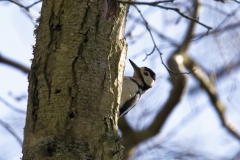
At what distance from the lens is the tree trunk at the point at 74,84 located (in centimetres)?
204

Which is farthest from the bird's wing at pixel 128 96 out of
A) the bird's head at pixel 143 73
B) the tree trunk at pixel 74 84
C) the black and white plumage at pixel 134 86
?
the tree trunk at pixel 74 84

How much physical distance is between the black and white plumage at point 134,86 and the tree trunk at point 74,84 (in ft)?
4.84

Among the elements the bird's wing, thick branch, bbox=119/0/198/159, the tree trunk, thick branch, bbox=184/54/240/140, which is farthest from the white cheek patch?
the tree trunk

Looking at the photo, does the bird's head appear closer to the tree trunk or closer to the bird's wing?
the bird's wing

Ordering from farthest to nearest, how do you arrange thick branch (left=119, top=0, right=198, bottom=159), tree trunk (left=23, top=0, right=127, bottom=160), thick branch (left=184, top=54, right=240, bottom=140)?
thick branch (left=184, top=54, right=240, bottom=140), thick branch (left=119, top=0, right=198, bottom=159), tree trunk (left=23, top=0, right=127, bottom=160)

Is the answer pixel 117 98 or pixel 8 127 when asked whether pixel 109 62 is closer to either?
pixel 117 98

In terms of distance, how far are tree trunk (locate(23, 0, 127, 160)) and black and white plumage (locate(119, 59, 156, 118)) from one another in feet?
4.84

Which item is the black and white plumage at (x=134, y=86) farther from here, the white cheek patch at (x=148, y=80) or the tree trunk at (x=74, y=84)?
the tree trunk at (x=74, y=84)

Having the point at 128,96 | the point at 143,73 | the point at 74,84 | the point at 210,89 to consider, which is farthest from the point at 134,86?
the point at 74,84

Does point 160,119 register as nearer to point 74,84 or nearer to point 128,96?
point 128,96

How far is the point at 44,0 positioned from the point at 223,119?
12.6 feet

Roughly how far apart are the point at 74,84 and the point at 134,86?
201 cm

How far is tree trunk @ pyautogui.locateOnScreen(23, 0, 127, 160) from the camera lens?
2.04 meters

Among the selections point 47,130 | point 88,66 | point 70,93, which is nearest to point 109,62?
point 88,66
